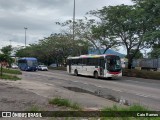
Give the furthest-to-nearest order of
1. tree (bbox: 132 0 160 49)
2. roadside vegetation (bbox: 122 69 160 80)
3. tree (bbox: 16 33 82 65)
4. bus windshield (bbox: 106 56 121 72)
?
1. tree (bbox: 16 33 82 65)
2. roadside vegetation (bbox: 122 69 160 80)
3. bus windshield (bbox: 106 56 121 72)
4. tree (bbox: 132 0 160 49)

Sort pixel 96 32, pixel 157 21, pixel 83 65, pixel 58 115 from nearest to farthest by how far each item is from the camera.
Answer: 1. pixel 58 115
2. pixel 157 21
3. pixel 83 65
4. pixel 96 32

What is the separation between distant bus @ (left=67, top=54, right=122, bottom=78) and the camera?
39250 mm

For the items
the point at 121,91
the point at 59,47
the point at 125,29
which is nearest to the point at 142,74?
the point at 125,29

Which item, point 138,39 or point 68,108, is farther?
point 138,39

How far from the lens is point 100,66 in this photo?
40.0 metres

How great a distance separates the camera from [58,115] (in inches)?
434

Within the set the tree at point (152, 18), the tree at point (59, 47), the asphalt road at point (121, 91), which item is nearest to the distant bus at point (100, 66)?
the tree at point (152, 18)

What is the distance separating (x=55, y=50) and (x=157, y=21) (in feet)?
141

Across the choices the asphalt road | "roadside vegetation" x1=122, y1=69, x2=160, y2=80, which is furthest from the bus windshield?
the asphalt road

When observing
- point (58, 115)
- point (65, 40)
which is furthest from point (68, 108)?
point (65, 40)

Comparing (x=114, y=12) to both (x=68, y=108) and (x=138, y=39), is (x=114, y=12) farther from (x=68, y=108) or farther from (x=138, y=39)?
(x=68, y=108)

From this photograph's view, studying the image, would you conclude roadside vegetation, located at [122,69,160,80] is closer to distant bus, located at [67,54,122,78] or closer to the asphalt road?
distant bus, located at [67,54,122,78]

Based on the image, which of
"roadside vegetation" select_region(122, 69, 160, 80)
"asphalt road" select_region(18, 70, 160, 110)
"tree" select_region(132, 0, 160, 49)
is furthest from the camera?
"roadside vegetation" select_region(122, 69, 160, 80)

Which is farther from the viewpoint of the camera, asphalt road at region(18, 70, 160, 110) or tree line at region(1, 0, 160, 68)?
tree line at region(1, 0, 160, 68)
